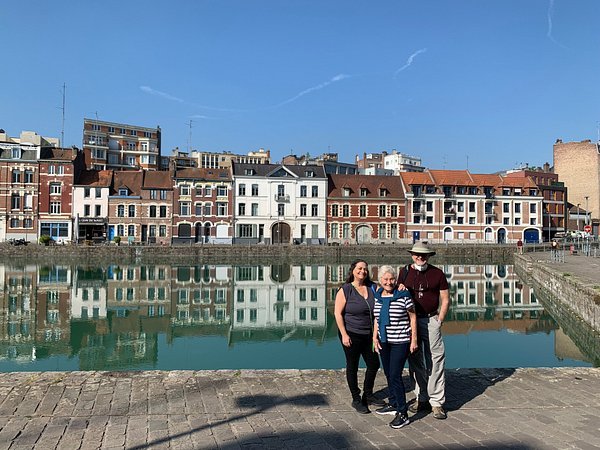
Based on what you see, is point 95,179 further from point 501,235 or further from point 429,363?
point 429,363

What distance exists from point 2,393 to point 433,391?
5699 mm

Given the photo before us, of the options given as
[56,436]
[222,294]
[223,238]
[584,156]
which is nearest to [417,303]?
[56,436]

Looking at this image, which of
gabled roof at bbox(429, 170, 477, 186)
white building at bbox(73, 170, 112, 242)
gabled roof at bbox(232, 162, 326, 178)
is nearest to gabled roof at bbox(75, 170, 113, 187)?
white building at bbox(73, 170, 112, 242)

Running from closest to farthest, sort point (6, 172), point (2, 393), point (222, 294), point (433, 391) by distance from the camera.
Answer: point (433, 391), point (2, 393), point (222, 294), point (6, 172)

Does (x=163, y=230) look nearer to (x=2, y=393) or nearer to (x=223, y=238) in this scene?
(x=223, y=238)

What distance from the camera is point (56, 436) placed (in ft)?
17.8

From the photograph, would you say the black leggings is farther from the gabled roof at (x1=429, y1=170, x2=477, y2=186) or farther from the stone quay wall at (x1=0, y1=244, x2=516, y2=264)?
the gabled roof at (x1=429, y1=170, x2=477, y2=186)

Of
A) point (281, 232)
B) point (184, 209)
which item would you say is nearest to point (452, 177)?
point (281, 232)

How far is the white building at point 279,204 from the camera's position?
62.5 m

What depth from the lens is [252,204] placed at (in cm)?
6275

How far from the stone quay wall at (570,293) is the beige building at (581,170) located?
55167mm

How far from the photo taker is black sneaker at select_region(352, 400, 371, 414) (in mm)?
6179

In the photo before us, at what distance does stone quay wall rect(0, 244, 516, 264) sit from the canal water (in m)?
14.2

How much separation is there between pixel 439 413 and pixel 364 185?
200 feet
